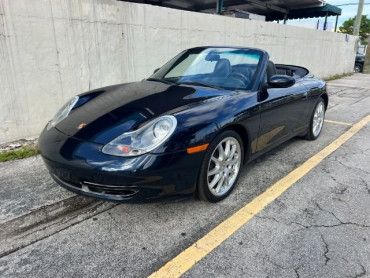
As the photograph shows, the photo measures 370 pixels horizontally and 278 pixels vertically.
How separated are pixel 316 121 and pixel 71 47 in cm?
395

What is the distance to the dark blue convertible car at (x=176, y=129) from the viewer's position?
221 cm

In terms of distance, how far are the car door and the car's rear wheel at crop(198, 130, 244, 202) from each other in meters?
0.40

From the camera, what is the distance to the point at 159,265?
2.06 m

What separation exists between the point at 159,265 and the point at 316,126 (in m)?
3.75

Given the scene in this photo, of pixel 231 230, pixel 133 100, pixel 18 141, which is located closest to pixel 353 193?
pixel 231 230

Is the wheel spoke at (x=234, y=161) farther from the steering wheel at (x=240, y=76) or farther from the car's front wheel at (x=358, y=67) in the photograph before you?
the car's front wheel at (x=358, y=67)

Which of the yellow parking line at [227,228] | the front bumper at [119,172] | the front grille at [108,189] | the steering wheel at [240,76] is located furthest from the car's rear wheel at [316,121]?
the front grille at [108,189]

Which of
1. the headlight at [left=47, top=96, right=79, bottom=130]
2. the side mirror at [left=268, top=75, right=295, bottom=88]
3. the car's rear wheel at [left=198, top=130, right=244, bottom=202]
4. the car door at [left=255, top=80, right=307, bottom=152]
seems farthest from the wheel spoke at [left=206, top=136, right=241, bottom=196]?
the headlight at [left=47, top=96, right=79, bottom=130]

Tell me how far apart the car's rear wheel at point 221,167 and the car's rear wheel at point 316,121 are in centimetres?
214

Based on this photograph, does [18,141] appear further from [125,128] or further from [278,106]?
[278,106]

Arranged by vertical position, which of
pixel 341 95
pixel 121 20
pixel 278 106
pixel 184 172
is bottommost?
pixel 341 95

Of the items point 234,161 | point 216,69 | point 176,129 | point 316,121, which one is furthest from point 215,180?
point 316,121

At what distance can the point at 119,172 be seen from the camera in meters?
2.14

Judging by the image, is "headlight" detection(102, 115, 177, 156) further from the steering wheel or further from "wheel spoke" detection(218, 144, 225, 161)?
the steering wheel
